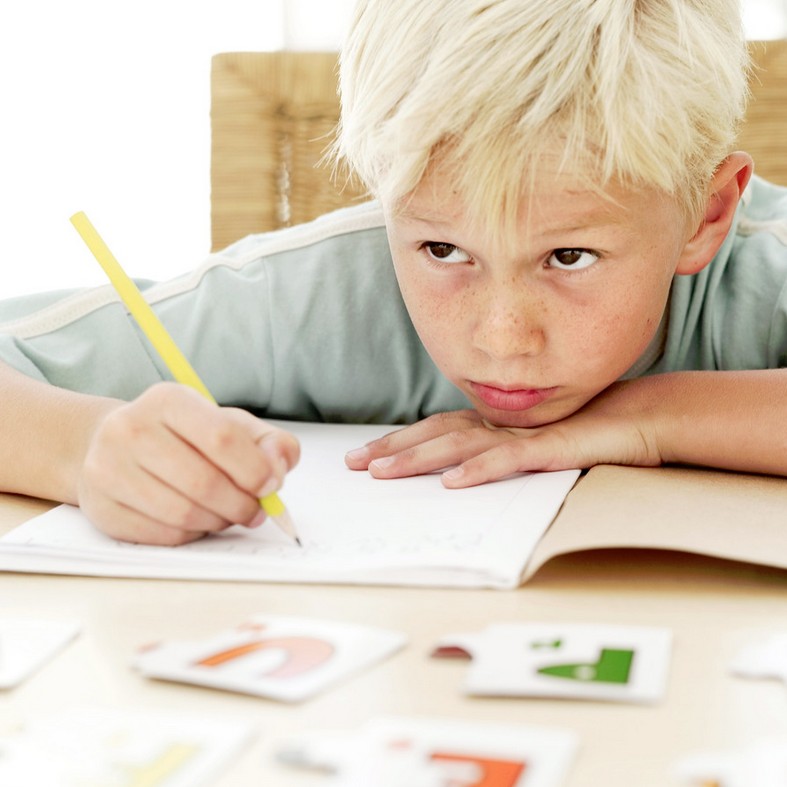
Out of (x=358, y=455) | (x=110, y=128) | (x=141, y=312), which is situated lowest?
(x=358, y=455)

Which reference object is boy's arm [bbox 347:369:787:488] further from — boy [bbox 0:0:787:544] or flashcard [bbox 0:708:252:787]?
flashcard [bbox 0:708:252:787]

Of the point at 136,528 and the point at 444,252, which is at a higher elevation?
the point at 444,252

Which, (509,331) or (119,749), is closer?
(119,749)

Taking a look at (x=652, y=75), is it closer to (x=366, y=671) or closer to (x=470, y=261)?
(x=470, y=261)

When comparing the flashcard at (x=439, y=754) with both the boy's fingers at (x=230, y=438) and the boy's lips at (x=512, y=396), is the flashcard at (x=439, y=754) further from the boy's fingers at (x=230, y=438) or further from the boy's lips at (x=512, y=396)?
the boy's lips at (x=512, y=396)

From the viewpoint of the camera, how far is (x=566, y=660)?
397 mm

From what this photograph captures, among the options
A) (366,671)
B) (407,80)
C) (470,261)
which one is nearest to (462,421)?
(470,261)

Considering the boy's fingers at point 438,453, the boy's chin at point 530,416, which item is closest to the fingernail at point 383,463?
the boy's fingers at point 438,453

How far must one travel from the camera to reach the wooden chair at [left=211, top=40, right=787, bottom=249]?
4.58ft

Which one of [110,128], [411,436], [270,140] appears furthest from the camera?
[110,128]

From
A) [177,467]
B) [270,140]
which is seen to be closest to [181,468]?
[177,467]

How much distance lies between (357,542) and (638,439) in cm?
25

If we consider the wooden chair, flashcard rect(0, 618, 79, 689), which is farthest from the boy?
the wooden chair

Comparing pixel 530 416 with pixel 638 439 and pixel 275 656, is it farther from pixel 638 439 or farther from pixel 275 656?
pixel 275 656
